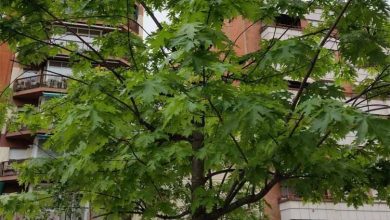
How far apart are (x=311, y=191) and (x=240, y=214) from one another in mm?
1860

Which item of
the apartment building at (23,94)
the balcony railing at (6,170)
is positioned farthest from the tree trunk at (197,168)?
the balcony railing at (6,170)

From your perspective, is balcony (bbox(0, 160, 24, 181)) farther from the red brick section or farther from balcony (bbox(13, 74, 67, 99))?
the red brick section

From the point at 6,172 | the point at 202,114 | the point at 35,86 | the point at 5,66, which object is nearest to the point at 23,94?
the point at 35,86

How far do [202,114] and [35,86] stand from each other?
20231mm

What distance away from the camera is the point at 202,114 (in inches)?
173

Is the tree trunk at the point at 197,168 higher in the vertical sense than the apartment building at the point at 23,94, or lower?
lower

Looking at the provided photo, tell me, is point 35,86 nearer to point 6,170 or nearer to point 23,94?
point 23,94

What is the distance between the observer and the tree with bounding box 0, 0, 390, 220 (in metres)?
3.60

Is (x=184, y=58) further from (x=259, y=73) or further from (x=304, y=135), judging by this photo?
(x=259, y=73)

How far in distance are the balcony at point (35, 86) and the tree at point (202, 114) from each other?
16.4 meters

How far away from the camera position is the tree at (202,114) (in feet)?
11.8

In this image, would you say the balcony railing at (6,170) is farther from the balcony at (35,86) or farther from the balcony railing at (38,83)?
the balcony railing at (38,83)

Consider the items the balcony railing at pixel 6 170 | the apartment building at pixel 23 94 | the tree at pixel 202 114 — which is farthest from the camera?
the apartment building at pixel 23 94

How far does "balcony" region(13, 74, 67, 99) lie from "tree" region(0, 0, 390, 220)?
53.7 ft
